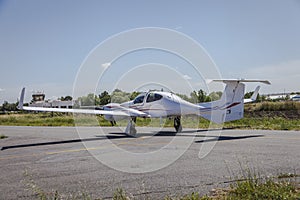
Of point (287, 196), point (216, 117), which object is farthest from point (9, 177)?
point (216, 117)

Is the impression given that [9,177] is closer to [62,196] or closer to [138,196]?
[62,196]

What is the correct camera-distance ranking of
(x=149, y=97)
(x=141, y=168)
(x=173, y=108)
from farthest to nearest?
(x=149, y=97) < (x=173, y=108) < (x=141, y=168)

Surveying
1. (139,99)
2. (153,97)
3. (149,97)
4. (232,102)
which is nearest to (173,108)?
(153,97)

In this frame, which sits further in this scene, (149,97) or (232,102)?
(149,97)

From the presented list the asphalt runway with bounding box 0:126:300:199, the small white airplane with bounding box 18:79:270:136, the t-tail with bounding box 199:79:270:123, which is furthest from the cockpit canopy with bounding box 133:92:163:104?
the asphalt runway with bounding box 0:126:300:199

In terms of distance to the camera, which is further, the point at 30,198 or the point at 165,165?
the point at 165,165

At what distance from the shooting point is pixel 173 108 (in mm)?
17953

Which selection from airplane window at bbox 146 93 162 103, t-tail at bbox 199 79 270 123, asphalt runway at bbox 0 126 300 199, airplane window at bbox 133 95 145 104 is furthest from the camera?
airplane window at bbox 133 95 145 104

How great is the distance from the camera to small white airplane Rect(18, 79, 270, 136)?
56.4 feet

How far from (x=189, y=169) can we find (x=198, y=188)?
1.99m

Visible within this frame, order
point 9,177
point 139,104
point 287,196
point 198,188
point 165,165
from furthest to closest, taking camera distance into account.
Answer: point 139,104, point 165,165, point 9,177, point 198,188, point 287,196

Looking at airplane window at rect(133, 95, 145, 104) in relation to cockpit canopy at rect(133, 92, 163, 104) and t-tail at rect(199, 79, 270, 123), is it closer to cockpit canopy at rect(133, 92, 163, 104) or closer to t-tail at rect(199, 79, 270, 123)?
cockpit canopy at rect(133, 92, 163, 104)

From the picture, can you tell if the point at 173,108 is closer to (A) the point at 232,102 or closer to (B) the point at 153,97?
(B) the point at 153,97

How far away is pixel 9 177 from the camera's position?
8008 mm
